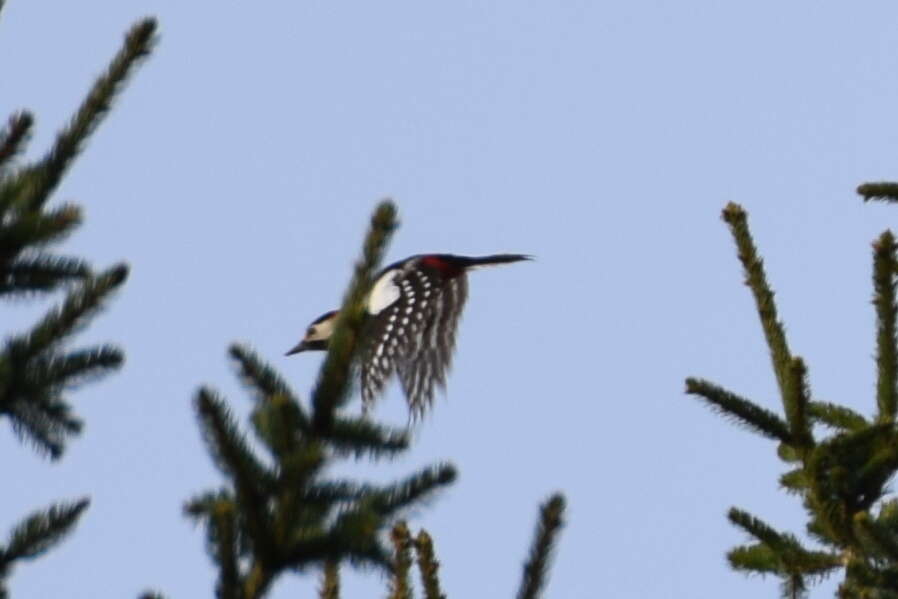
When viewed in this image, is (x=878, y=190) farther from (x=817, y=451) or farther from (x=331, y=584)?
(x=331, y=584)

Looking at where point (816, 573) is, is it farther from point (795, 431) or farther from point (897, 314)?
point (897, 314)

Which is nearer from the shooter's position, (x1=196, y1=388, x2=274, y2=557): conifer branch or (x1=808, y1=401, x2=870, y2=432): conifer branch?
(x1=196, y1=388, x2=274, y2=557): conifer branch

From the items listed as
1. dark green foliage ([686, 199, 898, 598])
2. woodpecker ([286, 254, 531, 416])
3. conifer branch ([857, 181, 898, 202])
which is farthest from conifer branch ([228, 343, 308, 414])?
woodpecker ([286, 254, 531, 416])

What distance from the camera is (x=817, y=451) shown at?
444 centimetres

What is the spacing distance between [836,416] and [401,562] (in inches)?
75.1

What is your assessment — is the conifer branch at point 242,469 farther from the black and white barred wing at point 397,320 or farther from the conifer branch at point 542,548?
the black and white barred wing at point 397,320

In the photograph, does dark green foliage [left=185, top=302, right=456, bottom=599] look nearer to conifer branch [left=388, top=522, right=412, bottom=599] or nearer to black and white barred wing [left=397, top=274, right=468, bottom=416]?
conifer branch [left=388, top=522, right=412, bottom=599]

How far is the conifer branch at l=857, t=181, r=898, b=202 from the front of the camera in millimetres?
5184

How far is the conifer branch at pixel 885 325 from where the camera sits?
14.6ft

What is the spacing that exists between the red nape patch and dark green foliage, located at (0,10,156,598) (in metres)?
5.86

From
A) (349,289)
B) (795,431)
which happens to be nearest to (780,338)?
(795,431)

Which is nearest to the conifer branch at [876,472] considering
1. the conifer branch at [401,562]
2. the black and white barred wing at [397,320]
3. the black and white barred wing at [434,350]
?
the conifer branch at [401,562]

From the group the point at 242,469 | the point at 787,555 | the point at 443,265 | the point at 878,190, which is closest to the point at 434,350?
the point at 443,265

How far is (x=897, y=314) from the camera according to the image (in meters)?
4.64
